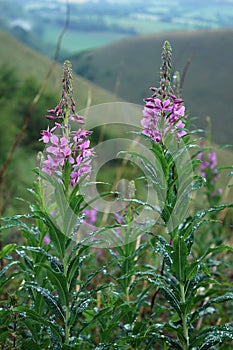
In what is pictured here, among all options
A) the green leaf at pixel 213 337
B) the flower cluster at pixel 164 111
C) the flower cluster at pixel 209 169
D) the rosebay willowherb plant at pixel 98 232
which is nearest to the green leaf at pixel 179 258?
the rosebay willowherb plant at pixel 98 232

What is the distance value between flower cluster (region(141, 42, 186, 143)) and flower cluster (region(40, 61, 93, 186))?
37cm

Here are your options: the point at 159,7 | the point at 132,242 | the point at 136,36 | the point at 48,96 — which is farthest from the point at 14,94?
the point at 136,36

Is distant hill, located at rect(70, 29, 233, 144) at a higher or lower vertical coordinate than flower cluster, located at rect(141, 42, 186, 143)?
higher

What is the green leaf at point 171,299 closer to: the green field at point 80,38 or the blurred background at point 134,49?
the blurred background at point 134,49

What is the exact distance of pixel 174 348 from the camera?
229 cm

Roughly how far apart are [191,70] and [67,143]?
50.2m

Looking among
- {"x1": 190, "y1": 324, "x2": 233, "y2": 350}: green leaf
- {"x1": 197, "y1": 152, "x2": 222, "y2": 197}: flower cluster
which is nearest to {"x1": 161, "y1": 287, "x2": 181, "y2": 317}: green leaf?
{"x1": 190, "y1": 324, "x2": 233, "y2": 350}: green leaf

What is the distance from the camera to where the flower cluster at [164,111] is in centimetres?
218

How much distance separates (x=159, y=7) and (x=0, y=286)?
49313 millimetres

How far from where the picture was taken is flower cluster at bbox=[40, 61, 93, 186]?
1986 millimetres

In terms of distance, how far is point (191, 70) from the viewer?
165 ft

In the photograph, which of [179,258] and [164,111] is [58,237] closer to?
[179,258]

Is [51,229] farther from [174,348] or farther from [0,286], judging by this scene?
[174,348]

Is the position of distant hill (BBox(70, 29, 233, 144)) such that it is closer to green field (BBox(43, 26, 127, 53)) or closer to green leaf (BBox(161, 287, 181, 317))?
green field (BBox(43, 26, 127, 53))
